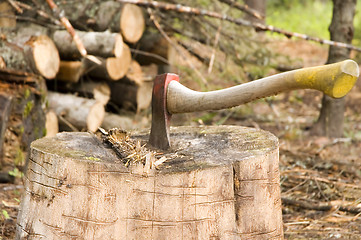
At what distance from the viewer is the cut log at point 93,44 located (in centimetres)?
488

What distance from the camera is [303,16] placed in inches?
561

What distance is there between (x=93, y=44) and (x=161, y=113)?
2.47m

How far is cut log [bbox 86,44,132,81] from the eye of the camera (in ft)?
17.7

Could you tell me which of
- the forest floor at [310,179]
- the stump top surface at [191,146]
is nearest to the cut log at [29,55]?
the forest floor at [310,179]

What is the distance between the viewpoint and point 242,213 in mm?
2453

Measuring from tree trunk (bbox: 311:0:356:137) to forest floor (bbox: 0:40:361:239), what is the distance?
0.60ft

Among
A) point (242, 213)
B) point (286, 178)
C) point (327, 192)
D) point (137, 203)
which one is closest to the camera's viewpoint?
point (137, 203)

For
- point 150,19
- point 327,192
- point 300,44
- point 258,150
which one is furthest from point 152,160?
point 300,44

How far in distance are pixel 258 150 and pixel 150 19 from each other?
347 centimetres

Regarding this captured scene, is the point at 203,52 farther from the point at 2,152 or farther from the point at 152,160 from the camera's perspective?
the point at 152,160

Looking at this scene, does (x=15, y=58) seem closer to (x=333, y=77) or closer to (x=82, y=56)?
(x=82, y=56)

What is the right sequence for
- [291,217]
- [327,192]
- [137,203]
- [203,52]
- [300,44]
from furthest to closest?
[300,44] → [203,52] → [327,192] → [291,217] → [137,203]

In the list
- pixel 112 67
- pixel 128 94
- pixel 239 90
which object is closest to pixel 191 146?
pixel 239 90

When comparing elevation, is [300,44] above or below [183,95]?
above
